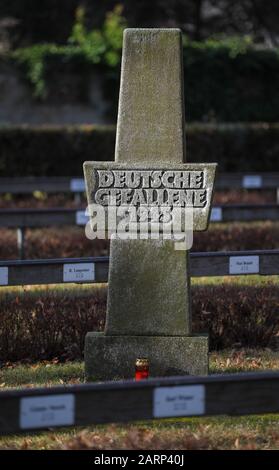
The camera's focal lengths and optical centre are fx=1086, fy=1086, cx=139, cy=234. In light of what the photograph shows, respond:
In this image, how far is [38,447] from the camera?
6.16 metres

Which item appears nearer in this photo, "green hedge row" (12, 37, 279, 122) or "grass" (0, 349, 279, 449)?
Answer: "grass" (0, 349, 279, 449)

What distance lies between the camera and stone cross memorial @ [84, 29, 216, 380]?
745cm

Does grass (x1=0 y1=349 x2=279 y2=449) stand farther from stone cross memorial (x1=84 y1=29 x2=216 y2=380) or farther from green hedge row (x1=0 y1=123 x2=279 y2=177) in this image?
green hedge row (x1=0 y1=123 x2=279 y2=177)

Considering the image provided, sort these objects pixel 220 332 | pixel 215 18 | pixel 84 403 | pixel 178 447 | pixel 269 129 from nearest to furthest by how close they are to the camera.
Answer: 1. pixel 84 403
2. pixel 178 447
3. pixel 220 332
4. pixel 269 129
5. pixel 215 18

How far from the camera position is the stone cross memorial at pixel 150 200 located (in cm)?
745

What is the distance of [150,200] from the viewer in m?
7.50

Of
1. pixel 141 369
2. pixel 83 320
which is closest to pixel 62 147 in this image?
pixel 83 320

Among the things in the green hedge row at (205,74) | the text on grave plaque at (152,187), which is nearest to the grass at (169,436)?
the text on grave plaque at (152,187)

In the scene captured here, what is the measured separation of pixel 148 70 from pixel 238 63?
720 inches

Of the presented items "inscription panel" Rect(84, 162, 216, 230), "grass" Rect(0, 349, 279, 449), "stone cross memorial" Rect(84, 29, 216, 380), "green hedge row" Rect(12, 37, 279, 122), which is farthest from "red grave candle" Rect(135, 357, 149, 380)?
"green hedge row" Rect(12, 37, 279, 122)

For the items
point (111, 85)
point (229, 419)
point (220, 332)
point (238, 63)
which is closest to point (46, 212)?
point (220, 332)

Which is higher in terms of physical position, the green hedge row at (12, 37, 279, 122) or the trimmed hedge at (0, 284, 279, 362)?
the green hedge row at (12, 37, 279, 122)

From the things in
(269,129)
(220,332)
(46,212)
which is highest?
(269,129)

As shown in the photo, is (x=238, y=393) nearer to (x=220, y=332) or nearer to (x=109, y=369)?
(x=109, y=369)
